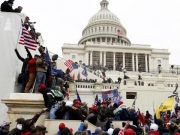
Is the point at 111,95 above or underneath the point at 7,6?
underneath

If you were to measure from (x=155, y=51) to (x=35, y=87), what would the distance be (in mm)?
66367

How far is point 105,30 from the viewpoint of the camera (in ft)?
285

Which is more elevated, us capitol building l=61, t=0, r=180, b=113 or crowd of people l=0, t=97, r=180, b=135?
us capitol building l=61, t=0, r=180, b=113

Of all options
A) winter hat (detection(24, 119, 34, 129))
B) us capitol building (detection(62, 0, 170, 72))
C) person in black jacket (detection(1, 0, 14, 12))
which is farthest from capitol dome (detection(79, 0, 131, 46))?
winter hat (detection(24, 119, 34, 129))

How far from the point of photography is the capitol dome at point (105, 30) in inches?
3327

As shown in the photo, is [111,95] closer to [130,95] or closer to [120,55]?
[130,95]

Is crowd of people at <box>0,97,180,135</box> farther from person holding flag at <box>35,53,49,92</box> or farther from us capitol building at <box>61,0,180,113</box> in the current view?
us capitol building at <box>61,0,180,113</box>

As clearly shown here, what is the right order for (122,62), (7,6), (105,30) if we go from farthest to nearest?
(105,30) → (122,62) → (7,6)

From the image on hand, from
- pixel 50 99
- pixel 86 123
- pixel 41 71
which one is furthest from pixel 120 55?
pixel 86 123

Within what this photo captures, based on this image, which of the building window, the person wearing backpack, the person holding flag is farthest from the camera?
the building window

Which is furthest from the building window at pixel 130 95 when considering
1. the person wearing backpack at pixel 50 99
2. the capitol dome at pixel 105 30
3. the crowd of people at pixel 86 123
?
the capitol dome at pixel 105 30

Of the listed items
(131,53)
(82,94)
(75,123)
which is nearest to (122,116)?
(75,123)

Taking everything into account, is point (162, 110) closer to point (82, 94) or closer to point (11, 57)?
point (11, 57)

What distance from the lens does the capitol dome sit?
277 ft
